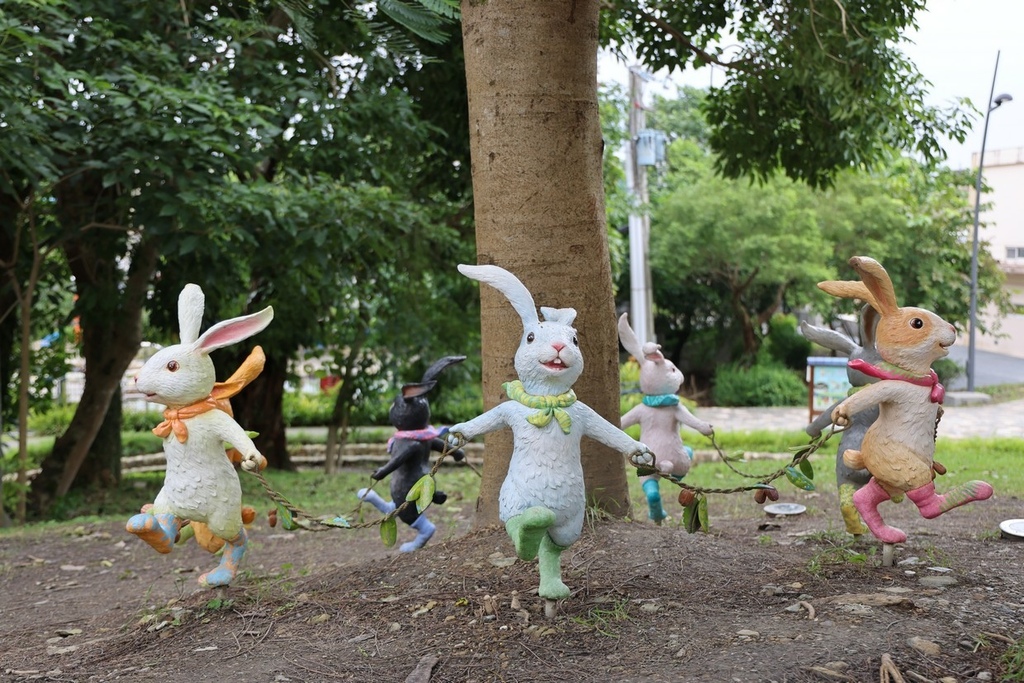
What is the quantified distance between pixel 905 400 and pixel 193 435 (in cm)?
297

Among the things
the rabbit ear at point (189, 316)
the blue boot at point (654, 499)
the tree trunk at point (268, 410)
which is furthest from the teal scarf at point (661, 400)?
the tree trunk at point (268, 410)

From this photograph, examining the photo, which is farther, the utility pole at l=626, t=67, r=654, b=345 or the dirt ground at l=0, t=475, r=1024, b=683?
the utility pole at l=626, t=67, r=654, b=345

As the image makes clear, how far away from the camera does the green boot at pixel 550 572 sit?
3652mm

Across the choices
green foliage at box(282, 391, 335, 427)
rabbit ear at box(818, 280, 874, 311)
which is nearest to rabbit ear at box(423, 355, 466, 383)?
rabbit ear at box(818, 280, 874, 311)

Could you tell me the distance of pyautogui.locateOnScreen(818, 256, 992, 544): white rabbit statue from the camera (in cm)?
397

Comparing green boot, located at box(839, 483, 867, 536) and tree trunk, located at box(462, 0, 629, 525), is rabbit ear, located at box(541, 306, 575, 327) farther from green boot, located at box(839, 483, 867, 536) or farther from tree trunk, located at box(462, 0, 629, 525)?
green boot, located at box(839, 483, 867, 536)

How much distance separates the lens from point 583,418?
12.1ft

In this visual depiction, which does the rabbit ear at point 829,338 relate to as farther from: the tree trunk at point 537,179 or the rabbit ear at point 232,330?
the rabbit ear at point 232,330

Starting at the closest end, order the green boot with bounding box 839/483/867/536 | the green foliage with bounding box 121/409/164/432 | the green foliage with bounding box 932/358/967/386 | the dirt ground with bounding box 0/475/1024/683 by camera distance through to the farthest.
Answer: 1. the dirt ground with bounding box 0/475/1024/683
2. the green boot with bounding box 839/483/867/536
3. the green foliage with bounding box 121/409/164/432
4. the green foliage with bounding box 932/358/967/386

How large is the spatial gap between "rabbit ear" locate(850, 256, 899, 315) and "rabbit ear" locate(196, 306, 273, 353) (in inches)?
97.0

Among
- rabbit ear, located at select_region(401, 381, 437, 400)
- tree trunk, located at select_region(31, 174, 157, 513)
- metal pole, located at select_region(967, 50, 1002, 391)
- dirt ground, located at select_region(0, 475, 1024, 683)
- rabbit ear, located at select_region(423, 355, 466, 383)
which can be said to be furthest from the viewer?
metal pole, located at select_region(967, 50, 1002, 391)

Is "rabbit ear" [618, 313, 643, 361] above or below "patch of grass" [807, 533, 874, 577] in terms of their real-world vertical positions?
above

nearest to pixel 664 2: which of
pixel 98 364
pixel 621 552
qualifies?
pixel 621 552

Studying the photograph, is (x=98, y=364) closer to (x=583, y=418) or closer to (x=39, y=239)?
(x=39, y=239)
